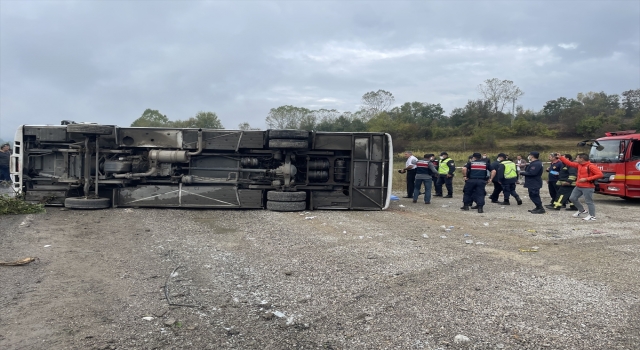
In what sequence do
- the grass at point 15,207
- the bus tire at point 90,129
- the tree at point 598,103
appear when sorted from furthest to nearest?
the tree at point 598,103, the bus tire at point 90,129, the grass at point 15,207

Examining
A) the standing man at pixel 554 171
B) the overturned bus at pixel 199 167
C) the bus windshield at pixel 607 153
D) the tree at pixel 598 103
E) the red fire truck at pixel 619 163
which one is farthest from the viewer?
the tree at pixel 598 103

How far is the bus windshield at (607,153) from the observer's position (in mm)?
13695

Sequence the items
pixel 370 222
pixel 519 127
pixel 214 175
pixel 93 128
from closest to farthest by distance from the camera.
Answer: pixel 370 222, pixel 93 128, pixel 214 175, pixel 519 127

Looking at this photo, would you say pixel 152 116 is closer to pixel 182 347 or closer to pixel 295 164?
pixel 295 164

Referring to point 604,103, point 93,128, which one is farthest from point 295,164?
point 604,103

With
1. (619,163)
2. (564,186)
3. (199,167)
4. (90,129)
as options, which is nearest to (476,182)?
(564,186)

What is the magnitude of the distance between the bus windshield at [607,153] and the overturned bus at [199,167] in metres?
7.61

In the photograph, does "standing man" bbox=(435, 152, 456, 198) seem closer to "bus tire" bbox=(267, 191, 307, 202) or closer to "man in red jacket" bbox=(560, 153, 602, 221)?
"man in red jacket" bbox=(560, 153, 602, 221)

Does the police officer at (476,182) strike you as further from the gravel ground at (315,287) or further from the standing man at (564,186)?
the gravel ground at (315,287)

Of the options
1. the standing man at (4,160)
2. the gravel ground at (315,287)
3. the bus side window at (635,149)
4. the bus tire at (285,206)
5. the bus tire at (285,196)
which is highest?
the bus side window at (635,149)

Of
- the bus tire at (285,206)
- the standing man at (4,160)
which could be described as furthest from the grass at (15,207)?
the standing man at (4,160)

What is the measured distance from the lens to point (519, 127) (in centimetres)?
4819

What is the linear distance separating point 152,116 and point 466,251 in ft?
101

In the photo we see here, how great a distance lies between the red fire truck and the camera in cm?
1323
